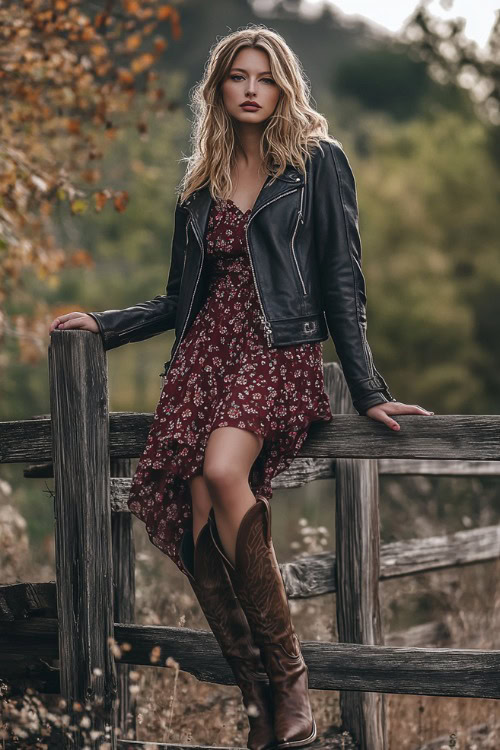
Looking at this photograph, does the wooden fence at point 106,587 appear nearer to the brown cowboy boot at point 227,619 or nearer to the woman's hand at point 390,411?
the woman's hand at point 390,411

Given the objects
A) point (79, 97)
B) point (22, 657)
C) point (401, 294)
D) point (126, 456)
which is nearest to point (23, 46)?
point (79, 97)

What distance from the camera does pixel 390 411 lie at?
3422mm

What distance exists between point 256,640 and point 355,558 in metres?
1.41

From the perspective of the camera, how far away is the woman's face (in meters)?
3.63

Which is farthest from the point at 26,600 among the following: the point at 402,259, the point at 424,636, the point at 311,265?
the point at 402,259

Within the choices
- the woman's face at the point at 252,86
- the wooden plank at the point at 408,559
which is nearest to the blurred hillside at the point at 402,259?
the wooden plank at the point at 408,559

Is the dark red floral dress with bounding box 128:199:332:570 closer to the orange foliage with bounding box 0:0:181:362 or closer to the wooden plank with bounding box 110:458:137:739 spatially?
the wooden plank with bounding box 110:458:137:739

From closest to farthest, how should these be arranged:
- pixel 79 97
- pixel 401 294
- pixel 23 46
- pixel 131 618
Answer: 1. pixel 131 618
2. pixel 23 46
3. pixel 79 97
4. pixel 401 294

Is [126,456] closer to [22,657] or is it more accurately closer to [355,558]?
[22,657]

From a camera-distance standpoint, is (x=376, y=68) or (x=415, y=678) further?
(x=376, y=68)

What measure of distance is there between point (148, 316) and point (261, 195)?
626 millimetres

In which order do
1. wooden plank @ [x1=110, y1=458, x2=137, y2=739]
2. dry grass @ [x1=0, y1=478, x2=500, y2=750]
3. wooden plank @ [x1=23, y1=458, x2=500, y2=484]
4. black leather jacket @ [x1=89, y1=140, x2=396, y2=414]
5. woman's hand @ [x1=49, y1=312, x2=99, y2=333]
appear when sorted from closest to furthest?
black leather jacket @ [x1=89, y1=140, x2=396, y2=414] < woman's hand @ [x1=49, y1=312, x2=99, y2=333] < dry grass @ [x1=0, y1=478, x2=500, y2=750] < wooden plank @ [x1=110, y1=458, x2=137, y2=739] < wooden plank @ [x1=23, y1=458, x2=500, y2=484]

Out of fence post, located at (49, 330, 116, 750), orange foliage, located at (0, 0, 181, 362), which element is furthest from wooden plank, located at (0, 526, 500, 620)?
orange foliage, located at (0, 0, 181, 362)

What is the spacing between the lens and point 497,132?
23531mm
